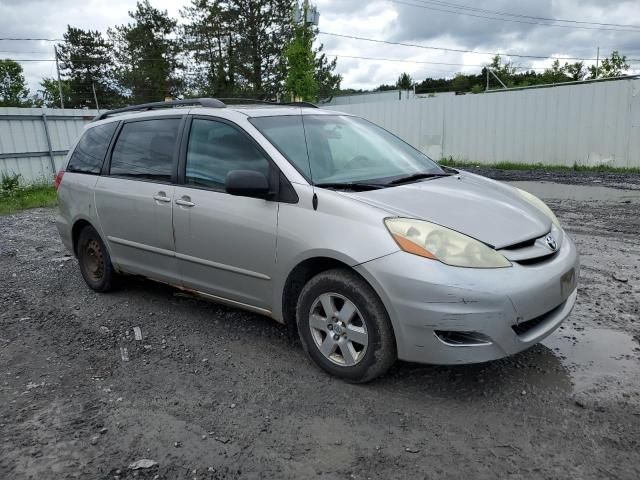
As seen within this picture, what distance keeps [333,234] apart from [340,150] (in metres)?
1.06

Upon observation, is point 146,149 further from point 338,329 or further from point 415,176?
point 338,329

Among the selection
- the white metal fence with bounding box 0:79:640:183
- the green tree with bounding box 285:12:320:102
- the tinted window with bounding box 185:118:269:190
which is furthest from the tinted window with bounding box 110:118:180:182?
the green tree with bounding box 285:12:320:102

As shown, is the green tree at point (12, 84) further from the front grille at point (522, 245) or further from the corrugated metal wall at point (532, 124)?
the front grille at point (522, 245)

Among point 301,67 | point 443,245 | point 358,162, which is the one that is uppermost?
point 301,67

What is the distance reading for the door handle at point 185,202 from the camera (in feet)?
13.3

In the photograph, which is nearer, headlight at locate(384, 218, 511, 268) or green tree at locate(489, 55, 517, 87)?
headlight at locate(384, 218, 511, 268)

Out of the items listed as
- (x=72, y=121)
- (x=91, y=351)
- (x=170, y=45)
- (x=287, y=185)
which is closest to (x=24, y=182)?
(x=72, y=121)

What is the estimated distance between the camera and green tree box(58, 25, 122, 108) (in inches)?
2126


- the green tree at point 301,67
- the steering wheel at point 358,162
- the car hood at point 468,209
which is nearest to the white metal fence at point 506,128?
the green tree at point 301,67

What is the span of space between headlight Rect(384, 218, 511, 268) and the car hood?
0.22ft

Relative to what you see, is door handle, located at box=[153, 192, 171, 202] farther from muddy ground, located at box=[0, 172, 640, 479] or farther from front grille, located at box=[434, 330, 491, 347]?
front grille, located at box=[434, 330, 491, 347]

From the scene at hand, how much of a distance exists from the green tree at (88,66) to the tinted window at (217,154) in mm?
53508

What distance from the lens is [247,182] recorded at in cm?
350

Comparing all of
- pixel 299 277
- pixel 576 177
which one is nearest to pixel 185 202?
pixel 299 277
